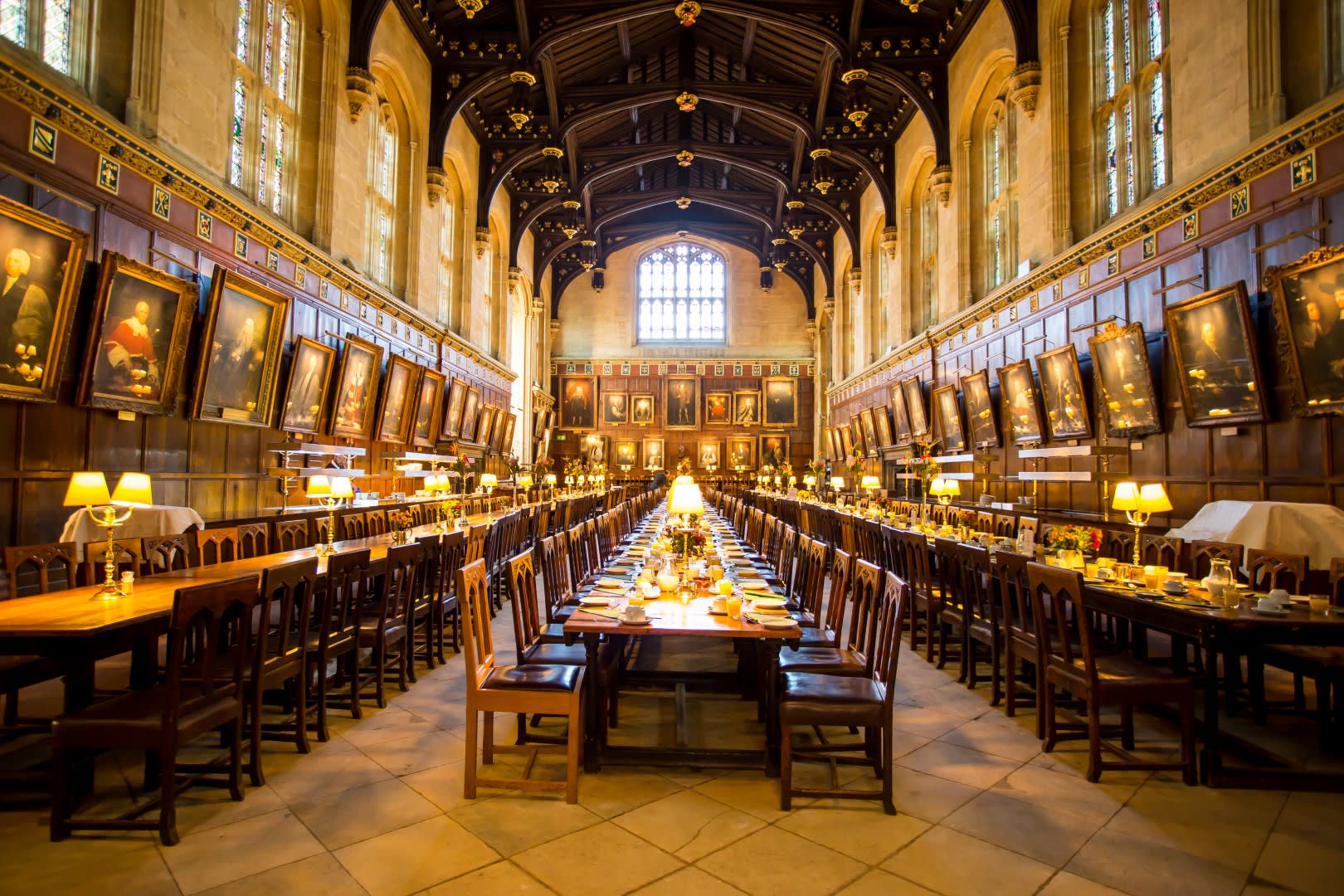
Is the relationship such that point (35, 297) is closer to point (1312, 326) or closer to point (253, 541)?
point (253, 541)

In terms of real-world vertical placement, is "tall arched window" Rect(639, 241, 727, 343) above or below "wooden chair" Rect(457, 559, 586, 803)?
above

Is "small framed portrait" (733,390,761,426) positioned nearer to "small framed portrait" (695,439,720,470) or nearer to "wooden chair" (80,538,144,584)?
"small framed portrait" (695,439,720,470)

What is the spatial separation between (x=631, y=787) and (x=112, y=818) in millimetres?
2136

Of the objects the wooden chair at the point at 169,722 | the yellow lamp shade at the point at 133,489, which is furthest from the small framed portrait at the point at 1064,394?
the yellow lamp shade at the point at 133,489

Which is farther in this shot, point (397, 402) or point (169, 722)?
point (397, 402)

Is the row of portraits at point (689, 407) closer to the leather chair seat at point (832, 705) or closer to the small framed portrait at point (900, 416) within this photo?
the small framed portrait at point (900, 416)

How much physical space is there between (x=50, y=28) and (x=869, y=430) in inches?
622

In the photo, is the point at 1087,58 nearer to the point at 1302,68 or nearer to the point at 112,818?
the point at 1302,68

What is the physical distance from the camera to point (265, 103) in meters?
8.62

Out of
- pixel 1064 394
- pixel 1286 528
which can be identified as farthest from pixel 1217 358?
pixel 1064 394

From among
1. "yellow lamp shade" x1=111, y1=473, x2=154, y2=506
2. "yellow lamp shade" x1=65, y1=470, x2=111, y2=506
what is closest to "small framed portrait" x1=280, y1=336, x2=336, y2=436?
"yellow lamp shade" x1=111, y1=473, x2=154, y2=506

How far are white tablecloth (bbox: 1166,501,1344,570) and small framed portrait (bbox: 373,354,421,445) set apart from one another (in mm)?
10700

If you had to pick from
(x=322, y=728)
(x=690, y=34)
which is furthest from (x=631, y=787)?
(x=690, y=34)

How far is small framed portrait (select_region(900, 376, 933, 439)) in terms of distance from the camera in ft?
44.9
